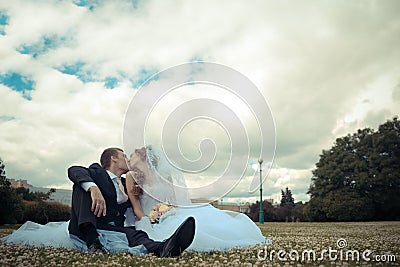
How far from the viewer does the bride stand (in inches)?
270

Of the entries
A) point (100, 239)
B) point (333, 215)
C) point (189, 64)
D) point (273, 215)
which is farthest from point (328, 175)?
point (100, 239)

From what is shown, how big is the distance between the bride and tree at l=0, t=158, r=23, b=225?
12.5m

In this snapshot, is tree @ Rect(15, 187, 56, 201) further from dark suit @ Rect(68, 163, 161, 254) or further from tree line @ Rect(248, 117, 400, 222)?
tree line @ Rect(248, 117, 400, 222)

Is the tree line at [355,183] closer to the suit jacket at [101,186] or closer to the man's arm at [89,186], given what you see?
the suit jacket at [101,186]

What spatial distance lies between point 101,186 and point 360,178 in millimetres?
36367

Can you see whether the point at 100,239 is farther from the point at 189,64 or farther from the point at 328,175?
the point at 328,175

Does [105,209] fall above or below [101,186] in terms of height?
below

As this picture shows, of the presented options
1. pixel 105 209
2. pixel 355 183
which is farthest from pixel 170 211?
pixel 355 183

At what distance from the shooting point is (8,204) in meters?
17.9

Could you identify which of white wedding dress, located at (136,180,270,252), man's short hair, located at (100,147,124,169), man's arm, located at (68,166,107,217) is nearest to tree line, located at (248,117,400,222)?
white wedding dress, located at (136,180,270,252)

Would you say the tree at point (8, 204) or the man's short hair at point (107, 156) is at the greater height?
the man's short hair at point (107, 156)

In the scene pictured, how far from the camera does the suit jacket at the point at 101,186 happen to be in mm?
6102

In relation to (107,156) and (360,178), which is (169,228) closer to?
(107,156)

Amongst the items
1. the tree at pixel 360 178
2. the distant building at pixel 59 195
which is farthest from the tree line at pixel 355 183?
the distant building at pixel 59 195
